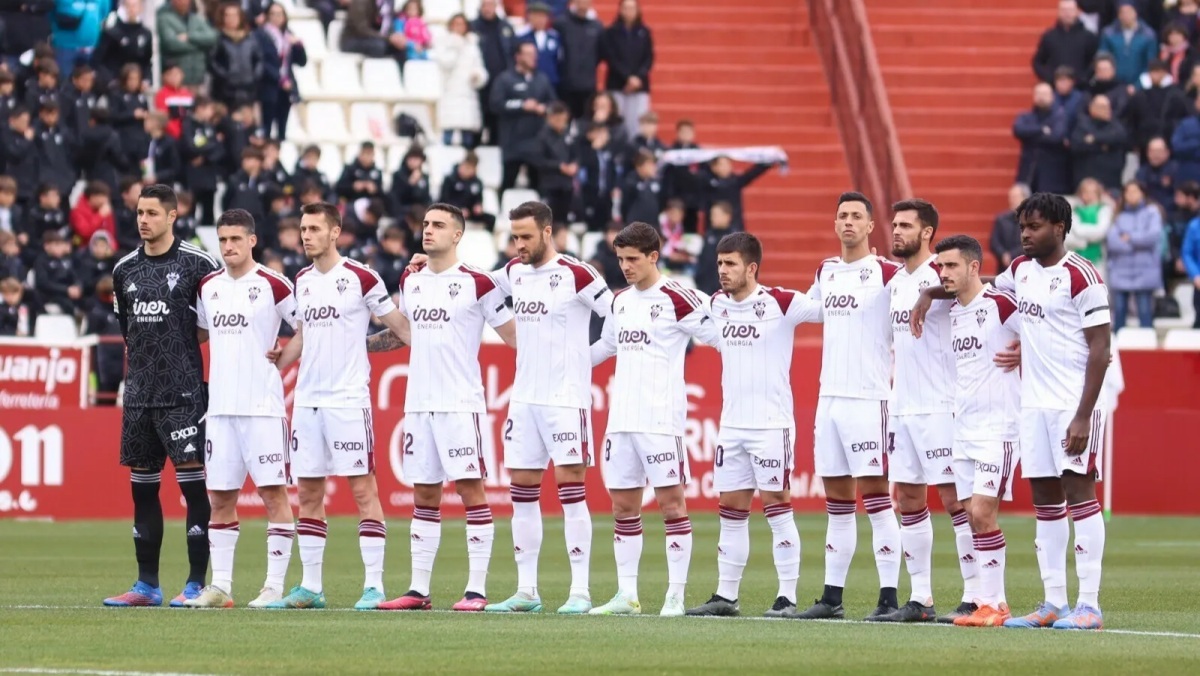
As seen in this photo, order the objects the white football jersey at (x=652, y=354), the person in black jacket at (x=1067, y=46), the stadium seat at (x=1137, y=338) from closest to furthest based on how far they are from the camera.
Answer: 1. the white football jersey at (x=652, y=354)
2. the stadium seat at (x=1137, y=338)
3. the person in black jacket at (x=1067, y=46)

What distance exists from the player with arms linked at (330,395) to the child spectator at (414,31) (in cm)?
1702

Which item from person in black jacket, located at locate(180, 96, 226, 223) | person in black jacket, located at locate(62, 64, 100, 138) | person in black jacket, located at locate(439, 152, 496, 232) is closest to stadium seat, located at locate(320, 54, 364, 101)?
person in black jacket, located at locate(439, 152, 496, 232)

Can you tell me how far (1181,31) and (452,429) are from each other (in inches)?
825

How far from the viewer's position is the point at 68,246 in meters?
26.3

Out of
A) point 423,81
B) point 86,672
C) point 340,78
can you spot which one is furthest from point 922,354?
point 340,78

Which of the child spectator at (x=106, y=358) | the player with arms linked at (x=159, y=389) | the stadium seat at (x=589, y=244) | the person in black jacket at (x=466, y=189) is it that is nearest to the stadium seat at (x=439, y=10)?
the person in black jacket at (x=466, y=189)

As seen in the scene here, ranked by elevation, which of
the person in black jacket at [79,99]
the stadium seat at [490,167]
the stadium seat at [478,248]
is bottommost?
the stadium seat at [478,248]

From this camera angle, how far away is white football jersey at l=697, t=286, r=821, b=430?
15164 mm

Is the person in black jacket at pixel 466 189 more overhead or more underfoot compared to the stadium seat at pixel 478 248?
more overhead

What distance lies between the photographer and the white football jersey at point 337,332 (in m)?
15.5

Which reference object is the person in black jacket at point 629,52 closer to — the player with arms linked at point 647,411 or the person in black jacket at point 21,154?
the person in black jacket at point 21,154

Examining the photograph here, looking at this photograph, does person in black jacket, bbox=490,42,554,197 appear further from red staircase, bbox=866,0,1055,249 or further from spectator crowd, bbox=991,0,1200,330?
spectator crowd, bbox=991,0,1200,330

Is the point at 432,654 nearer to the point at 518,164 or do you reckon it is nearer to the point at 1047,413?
the point at 1047,413

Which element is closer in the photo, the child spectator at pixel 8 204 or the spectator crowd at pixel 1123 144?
the child spectator at pixel 8 204
